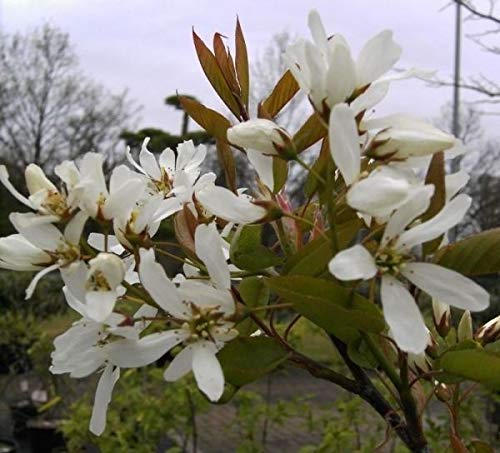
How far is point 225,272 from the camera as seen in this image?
0.55m

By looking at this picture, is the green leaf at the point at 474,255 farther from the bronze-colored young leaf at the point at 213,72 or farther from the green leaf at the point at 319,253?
the bronze-colored young leaf at the point at 213,72

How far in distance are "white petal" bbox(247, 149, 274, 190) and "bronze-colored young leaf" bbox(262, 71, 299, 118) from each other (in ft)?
0.30

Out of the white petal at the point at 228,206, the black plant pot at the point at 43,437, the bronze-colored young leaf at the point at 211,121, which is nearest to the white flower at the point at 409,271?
the white petal at the point at 228,206

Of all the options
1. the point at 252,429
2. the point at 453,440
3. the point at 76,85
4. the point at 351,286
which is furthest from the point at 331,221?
the point at 76,85

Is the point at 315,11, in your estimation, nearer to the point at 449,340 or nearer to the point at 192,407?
the point at 449,340

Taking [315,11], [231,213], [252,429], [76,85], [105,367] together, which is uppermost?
[315,11]

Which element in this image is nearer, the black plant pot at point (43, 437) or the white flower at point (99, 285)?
the white flower at point (99, 285)

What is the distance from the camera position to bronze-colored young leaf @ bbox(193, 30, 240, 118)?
0.70 meters

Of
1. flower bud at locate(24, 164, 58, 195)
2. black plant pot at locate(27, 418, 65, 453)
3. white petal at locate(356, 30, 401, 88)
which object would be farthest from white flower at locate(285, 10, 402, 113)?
black plant pot at locate(27, 418, 65, 453)

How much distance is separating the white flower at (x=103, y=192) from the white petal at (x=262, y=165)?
0.10 m

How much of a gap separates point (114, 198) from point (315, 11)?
0.67 ft

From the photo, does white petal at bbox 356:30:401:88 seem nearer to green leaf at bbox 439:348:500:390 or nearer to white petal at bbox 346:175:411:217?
white petal at bbox 346:175:411:217

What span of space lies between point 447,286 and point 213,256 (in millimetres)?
168

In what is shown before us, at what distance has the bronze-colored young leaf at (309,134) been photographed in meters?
0.60
